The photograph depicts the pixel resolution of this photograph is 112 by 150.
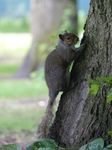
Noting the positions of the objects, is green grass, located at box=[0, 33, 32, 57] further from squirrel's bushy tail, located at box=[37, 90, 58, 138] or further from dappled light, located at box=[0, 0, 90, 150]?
squirrel's bushy tail, located at box=[37, 90, 58, 138]

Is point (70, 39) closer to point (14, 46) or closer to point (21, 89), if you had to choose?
point (21, 89)

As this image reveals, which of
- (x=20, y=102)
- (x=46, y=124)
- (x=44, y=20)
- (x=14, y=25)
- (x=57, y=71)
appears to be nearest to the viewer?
(x=46, y=124)

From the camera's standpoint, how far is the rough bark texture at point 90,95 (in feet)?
9.23

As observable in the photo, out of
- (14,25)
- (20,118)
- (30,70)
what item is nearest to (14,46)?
(30,70)

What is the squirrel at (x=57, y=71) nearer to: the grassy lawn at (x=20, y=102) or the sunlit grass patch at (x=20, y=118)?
the grassy lawn at (x=20, y=102)

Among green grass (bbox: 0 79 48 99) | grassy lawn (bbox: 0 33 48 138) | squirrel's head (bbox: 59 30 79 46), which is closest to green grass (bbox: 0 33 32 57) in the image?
grassy lawn (bbox: 0 33 48 138)

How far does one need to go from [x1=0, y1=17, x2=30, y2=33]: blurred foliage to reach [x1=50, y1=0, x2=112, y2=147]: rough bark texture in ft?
65.1

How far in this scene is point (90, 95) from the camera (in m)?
2.88

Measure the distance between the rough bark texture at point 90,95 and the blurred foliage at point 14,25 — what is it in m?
19.8

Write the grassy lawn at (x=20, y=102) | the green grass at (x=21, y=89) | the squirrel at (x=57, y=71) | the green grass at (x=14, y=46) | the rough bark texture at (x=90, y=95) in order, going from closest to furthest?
1. the rough bark texture at (x=90, y=95)
2. the squirrel at (x=57, y=71)
3. the grassy lawn at (x=20, y=102)
4. the green grass at (x=21, y=89)
5. the green grass at (x=14, y=46)

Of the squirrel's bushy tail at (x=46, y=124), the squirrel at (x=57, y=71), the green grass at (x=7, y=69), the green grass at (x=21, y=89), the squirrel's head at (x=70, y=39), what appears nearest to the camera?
the squirrel's bushy tail at (x=46, y=124)

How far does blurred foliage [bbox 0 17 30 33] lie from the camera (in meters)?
23.2

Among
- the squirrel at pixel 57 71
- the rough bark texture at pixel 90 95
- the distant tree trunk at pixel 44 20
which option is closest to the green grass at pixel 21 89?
the distant tree trunk at pixel 44 20

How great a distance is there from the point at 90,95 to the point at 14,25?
22584 mm
